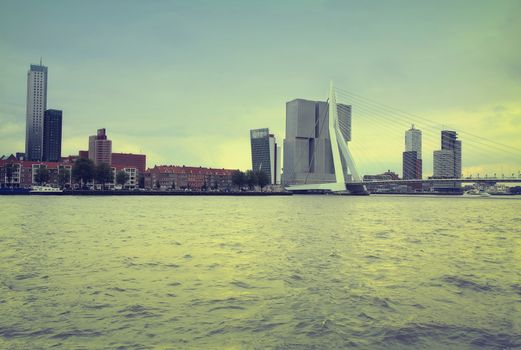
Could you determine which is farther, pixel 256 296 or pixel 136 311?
pixel 256 296

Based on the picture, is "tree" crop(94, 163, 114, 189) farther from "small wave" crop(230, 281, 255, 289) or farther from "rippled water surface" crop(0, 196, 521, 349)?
"small wave" crop(230, 281, 255, 289)

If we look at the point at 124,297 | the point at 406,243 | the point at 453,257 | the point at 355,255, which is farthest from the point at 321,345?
the point at 406,243

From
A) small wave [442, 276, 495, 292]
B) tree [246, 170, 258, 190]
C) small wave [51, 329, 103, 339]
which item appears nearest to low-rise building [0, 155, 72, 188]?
tree [246, 170, 258, 190]

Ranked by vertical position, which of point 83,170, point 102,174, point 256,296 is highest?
point 83,170

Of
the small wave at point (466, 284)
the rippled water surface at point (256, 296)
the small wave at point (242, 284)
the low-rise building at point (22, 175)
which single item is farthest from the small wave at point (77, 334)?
the low-rise building at point (22, 175)

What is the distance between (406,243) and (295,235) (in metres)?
7.00

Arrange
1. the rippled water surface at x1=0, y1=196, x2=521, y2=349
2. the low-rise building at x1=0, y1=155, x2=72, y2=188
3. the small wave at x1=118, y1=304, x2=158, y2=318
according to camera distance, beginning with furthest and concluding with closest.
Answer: the low-rise building at x1=0, y1=155, x2=72, y2=188 → the small wave at x1=118, y1=304, x2=158, y2=318 → the rippled water surface at x1=0, y1=196, x2=521, y2=349

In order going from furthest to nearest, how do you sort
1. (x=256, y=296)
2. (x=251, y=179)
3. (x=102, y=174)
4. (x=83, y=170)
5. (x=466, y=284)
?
(x=251, y=179) → (x=102, y=174) → (x=83, y=170) → (x=466, y=284) → (x=256, y=296)

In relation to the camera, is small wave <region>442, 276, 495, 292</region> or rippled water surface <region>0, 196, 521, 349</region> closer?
rippled water surface <region>0, 196, 521, 349</region>

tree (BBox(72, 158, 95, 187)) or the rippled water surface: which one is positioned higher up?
tree (BBox(72, 158, 95, 187))

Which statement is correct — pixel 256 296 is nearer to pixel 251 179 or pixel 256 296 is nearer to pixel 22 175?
pixel 251 179

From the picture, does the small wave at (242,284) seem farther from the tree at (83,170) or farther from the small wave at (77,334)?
the tree at (83,170)

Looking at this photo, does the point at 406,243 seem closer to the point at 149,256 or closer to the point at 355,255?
the point at 355,255

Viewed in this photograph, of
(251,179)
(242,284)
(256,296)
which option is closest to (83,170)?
(251,179)
